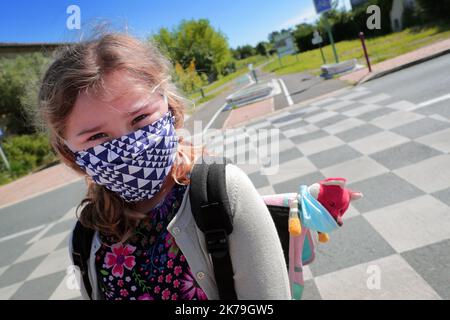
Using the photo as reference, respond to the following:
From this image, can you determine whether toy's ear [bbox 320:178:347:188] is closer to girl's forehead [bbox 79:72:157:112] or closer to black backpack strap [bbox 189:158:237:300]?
black backpack strap [bbox 189:158:237:300]

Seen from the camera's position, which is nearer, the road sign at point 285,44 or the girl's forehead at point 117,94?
the girl's forehead at point 117,94

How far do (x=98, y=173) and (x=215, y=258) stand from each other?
54cm

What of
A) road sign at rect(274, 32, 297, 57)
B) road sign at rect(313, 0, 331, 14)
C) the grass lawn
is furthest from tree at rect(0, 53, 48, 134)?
road sign at rect(274, 32, 297, 57)

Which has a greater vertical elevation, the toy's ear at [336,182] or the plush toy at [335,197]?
the toy's ear at [336,182]

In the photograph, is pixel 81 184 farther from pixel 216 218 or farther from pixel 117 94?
pixel 216 218

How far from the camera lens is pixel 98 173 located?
1.20m

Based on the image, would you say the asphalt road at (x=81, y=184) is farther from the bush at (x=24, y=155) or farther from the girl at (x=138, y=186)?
the bush at (x=24, y=155)

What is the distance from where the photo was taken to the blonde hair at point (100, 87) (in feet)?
3.63

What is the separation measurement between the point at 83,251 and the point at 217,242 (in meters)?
0.56

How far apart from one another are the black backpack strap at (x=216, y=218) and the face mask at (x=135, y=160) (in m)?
0.22

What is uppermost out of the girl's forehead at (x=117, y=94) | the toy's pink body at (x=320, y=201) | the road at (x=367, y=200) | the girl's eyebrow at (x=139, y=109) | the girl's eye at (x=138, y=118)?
the girl's forehead at (x=117, y=94)

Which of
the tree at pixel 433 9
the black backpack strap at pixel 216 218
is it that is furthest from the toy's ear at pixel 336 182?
the tree at pixel 433 9

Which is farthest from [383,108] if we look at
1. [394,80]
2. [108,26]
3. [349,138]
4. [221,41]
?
[221,41]
